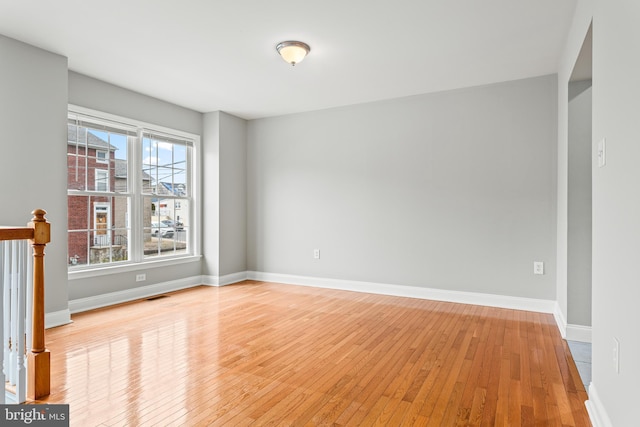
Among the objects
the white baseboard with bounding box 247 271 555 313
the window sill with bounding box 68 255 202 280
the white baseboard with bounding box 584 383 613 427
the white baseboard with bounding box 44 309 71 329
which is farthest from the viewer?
the white baseboard with bounding box 247 271 555 313

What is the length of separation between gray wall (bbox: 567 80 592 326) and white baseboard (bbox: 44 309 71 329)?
15.4ft

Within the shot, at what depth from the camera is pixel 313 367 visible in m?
2.72

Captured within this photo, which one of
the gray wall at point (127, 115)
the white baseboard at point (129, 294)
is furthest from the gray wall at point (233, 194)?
the white baseboard at point (129, 294)

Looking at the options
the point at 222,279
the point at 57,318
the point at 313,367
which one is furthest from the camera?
the point at 222,279

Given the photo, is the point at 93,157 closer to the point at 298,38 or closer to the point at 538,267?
the point at 298,38

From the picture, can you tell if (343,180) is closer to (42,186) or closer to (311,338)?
(311,338)

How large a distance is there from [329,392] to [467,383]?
923mm

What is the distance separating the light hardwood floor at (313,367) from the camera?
2092 millimetres

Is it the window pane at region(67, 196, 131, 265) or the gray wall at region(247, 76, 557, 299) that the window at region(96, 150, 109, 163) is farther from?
the gray wall at region(247, 76, 557, 299)

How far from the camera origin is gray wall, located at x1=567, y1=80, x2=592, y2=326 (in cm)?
320

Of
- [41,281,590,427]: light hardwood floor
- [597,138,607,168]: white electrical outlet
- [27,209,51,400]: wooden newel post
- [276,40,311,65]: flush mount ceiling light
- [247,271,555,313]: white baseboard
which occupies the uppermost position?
[276,40,311,65]: flush mount ceiling light

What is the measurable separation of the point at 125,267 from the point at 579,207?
4.92 m

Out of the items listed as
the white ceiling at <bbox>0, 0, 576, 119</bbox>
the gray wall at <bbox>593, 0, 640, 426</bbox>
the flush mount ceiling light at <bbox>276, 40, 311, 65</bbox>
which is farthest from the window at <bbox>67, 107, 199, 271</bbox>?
the gray wall at <bbox>593, 0, 640, 426</bbox>

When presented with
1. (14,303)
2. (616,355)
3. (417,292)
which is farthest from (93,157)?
(616,355)
